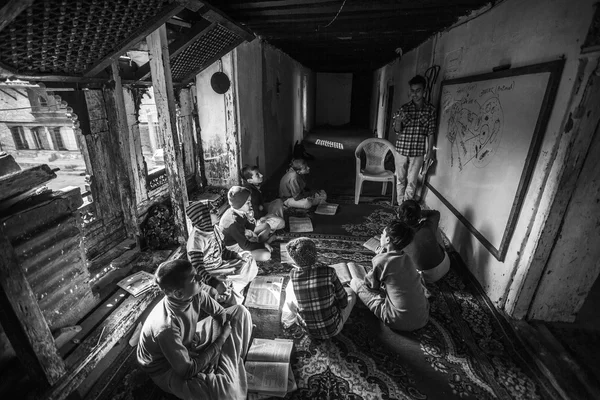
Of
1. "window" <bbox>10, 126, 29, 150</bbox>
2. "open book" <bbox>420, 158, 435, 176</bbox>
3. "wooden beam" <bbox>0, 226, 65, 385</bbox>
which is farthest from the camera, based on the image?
"window" <bbox>10, 126, 29, 150</bbox>

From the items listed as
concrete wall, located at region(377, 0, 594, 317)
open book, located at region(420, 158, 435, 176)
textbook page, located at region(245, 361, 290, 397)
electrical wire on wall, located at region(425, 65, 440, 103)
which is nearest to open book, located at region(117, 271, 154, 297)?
textbook page, located at region(245, 361, 290, 397)

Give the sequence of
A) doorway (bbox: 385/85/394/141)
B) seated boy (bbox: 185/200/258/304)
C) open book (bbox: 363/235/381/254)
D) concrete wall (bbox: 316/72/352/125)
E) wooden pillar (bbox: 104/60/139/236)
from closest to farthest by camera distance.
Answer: seated boy (bbox: 185/200/258/304) → wooden pillar (bbox: 104/60/139/236) → open book (bbox: 363/235/381/254) → doorway (bbox: 385/85/394/141) → concrete wall (bbox: 316/72/352/125)

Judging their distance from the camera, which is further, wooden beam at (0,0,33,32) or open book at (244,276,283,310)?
open book at (244,276,283,310)

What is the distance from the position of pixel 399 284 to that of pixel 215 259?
70.7 inches

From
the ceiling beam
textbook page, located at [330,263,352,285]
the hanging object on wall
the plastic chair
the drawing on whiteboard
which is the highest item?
the ceiling beam

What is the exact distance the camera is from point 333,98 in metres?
17.9

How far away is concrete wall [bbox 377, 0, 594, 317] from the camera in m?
2.24

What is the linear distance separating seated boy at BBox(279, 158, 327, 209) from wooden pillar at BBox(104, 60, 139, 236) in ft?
7.92

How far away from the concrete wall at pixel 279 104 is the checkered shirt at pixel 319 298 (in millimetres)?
4584

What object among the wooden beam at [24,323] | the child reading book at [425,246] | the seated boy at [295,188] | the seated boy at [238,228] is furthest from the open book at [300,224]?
the wooden beam at [24,323]

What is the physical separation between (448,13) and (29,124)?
23.2 feet

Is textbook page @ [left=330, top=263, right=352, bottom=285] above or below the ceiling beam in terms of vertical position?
below

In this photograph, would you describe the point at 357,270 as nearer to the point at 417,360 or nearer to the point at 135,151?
the point at 417,360

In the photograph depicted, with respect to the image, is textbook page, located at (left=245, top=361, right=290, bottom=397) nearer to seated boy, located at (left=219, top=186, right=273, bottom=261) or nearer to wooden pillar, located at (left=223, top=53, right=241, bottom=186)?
seated boy, located at (left=219, top=186, right=273, bottom=261)
